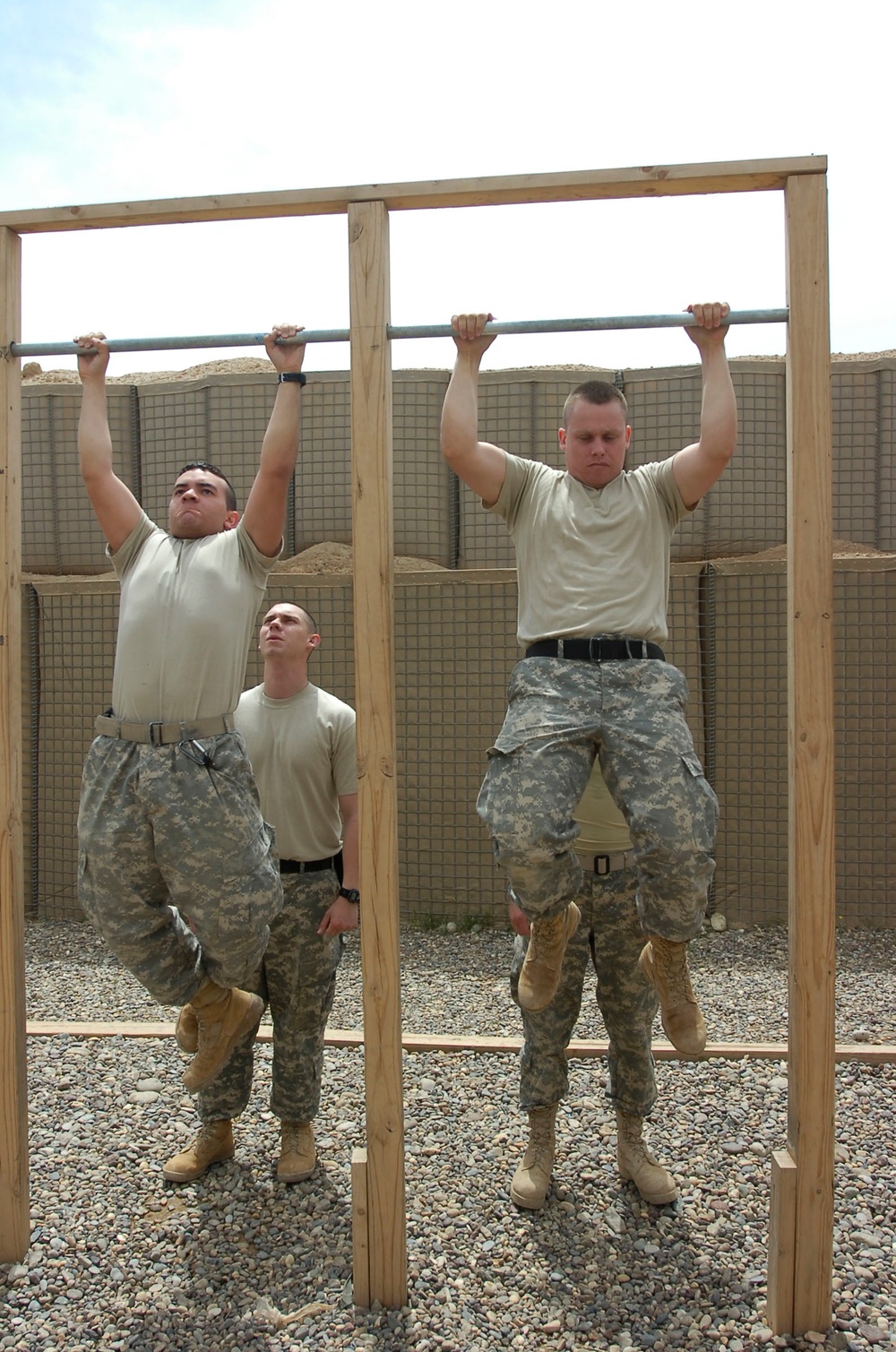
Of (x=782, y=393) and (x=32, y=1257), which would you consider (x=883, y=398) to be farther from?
(x=32, y=1257)

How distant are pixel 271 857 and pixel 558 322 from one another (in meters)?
1.64

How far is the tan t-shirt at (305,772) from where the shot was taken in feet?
10.7

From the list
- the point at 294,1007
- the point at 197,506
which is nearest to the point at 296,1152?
the point at 294,1007

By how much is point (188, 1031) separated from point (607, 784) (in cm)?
143

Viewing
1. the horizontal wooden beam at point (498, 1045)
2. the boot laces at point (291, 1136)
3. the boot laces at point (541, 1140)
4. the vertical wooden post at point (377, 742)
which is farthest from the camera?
the horizontal wooden beam at point (498, 1045)

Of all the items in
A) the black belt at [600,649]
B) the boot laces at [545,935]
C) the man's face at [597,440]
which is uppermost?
the man's face at [597,440]

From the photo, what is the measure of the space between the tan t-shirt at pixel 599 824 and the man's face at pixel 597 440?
2.78 feet

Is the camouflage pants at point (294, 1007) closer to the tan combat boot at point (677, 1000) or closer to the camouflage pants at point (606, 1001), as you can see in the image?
the camouflage pants at point (606, 1001)

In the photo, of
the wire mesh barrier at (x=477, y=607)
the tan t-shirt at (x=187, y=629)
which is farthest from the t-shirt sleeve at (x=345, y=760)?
the wire mesh barrier at (x=477, y=607)

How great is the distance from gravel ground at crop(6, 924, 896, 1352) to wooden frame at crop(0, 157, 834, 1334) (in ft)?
0.59

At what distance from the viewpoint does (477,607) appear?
5.79m

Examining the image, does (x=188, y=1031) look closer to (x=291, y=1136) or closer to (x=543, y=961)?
(x=291, y=1136)

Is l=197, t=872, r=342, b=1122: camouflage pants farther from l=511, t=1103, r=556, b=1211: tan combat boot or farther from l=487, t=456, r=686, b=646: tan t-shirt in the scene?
l=487, t=456, r=686, b=646: tan t-shirt

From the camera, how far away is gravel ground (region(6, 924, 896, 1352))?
2494 millimetres
